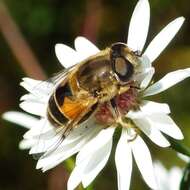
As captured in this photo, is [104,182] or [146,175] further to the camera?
[104,182]

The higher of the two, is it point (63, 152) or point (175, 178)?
point (63, 152)

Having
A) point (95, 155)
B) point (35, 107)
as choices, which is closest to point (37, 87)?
point (35, 107)

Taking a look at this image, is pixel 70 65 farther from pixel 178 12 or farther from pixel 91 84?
A: pixel 178 12

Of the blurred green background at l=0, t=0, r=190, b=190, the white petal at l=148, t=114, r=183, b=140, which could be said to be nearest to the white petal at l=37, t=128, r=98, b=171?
the white petal at l=148, t=114, r=183, b=140

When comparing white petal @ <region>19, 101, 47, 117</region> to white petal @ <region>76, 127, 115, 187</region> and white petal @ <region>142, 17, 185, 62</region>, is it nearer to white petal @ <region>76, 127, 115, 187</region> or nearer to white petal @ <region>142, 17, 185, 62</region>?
white petal @ <region>76, 127, 115, 187</region>

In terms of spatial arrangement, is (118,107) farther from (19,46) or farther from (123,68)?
(19,46)

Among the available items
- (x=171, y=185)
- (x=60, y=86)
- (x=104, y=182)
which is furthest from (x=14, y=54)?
(x=60, y=86)
